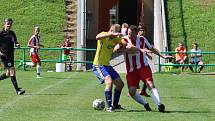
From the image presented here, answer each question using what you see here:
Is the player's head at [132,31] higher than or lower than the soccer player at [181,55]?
higher

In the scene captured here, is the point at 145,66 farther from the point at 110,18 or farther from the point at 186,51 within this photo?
the point at 110,18

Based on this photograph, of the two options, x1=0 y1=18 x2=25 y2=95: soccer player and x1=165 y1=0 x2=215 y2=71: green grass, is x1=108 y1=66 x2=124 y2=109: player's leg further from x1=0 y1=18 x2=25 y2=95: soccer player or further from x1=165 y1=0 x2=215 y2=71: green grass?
x1=165 y1=0 x2=215 y2=71: green grass

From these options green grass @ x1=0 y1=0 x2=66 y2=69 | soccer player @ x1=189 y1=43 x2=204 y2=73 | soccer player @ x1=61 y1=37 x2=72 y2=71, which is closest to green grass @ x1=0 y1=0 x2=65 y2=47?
green grass @ x1=0 y1=0 x2=66 y2=69

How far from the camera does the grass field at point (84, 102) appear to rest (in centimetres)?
1309

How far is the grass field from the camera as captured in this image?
13086 millimetres

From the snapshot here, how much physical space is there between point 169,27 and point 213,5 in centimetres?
388

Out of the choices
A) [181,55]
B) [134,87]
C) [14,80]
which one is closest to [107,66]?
[134,87]

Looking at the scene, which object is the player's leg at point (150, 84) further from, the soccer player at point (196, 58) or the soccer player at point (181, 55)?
the soccer player at point (181, 55)

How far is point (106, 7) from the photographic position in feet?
141

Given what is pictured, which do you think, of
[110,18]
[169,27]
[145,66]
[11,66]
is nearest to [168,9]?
[169,27]

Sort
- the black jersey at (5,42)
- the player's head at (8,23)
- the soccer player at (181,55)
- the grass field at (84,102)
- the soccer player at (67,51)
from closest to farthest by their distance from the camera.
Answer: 1. the grass field at (84,102)
2. the player's head at (8,23)
3. the black jersey at (5,42)
4. the soccer player at (181,55)
5. the soccer player at (67,51)

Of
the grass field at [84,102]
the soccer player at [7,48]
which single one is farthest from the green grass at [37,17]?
the soccer player at [7,48]

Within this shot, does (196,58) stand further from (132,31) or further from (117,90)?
(132,31)

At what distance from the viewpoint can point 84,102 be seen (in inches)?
634
